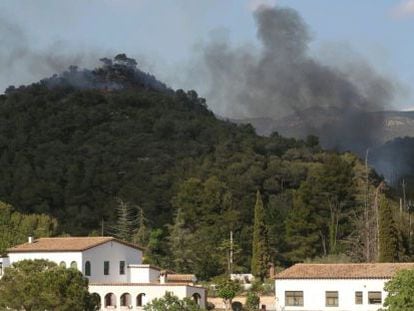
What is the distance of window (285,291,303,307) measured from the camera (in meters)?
53.6

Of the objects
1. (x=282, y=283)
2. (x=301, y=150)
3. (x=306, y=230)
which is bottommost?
(x=282, y=283)

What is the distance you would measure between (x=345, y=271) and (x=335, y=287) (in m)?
1.09

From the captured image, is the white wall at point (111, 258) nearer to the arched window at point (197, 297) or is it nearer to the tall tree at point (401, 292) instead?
the arched window at point (197, 297)

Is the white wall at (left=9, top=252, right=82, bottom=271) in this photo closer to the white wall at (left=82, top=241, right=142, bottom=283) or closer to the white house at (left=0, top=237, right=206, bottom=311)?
the white house at (left=0, top=237, right=206, bottom=311)

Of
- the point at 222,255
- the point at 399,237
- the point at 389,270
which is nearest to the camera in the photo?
the point at 389,270

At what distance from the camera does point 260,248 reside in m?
67.2

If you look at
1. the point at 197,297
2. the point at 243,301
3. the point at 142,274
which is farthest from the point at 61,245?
the point at 243,301

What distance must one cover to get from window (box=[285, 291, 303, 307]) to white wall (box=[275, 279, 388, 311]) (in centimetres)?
17

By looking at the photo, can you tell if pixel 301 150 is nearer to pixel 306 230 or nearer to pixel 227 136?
pixel 227 136

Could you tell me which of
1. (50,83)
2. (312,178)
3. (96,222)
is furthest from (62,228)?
(50,83)

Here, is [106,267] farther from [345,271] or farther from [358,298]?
[358,298]

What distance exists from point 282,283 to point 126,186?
1410 inches

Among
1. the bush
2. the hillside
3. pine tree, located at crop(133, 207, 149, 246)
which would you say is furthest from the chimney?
the hillside

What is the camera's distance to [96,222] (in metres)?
84.1
